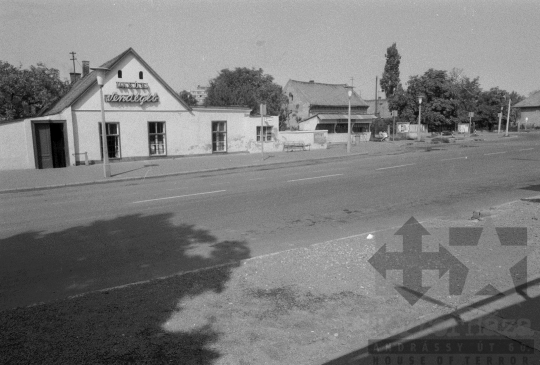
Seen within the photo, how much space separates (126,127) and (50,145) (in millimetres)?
4288

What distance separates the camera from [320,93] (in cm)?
4978

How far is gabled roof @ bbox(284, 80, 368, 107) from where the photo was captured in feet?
157

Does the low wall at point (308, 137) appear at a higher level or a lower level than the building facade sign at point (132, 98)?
lower

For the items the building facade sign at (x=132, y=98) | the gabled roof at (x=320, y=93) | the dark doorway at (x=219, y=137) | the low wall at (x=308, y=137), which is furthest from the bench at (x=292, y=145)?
the gabled roof at (x=320, y=93)

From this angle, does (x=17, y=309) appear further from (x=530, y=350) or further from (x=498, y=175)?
(x=498, y=175)

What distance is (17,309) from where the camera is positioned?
183 inches

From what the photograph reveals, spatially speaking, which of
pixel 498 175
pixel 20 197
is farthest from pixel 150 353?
pixel 498 175

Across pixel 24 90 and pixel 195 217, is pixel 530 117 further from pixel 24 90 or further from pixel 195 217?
pixel 195 217

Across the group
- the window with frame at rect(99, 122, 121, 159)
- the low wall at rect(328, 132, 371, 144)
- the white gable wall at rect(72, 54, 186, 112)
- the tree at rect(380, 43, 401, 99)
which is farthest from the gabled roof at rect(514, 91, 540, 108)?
the window with frame at rect(99, 122, 121, 159)

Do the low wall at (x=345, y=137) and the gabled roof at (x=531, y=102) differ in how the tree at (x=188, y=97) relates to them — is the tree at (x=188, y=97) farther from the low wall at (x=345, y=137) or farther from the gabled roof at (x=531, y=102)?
the gabled roof at (x=531, y=102)

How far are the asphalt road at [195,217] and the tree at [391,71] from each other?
2349 inches

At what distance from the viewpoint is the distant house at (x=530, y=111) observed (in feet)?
246

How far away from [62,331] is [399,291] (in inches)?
145

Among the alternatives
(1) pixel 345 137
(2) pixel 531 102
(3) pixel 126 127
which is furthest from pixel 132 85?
(2) pixel 531 102
